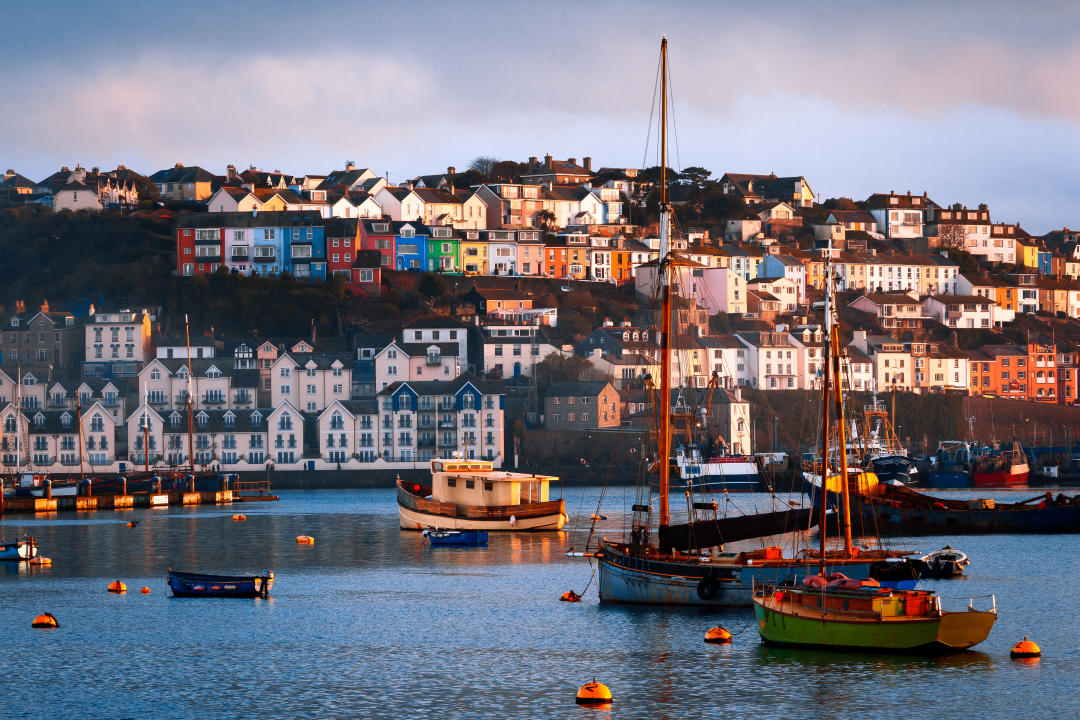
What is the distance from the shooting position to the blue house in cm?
14825

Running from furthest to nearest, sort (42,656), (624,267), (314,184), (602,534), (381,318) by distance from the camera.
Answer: (314,184), (624,267), (381,318), (602,534), (42,656)

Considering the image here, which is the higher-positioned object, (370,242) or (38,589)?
(370,242)

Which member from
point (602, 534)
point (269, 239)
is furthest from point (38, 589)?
point (269, 239)

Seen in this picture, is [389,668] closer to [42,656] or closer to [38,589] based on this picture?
[42,656]

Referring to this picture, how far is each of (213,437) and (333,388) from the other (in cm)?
1036

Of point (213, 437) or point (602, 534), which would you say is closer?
point (602, 534)

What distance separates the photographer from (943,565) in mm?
52000

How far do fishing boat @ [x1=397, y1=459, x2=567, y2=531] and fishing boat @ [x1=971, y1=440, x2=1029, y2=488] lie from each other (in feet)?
158

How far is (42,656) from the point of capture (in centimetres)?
3806

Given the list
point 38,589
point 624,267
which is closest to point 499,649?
point 38,589

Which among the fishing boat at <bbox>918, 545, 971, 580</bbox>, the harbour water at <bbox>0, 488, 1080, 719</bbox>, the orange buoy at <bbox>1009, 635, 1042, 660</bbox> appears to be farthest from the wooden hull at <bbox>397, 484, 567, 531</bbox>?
the orange buoy at <bbox>1009, 635, 1042, 660</bbox>

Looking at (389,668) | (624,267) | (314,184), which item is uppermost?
(314,184)

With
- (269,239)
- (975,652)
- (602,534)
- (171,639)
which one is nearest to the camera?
(975,652)

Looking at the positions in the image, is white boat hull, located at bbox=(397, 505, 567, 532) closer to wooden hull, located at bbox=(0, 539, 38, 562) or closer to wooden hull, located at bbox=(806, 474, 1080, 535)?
wooden hull, located at bbox=(806, 474, 1080, 535)
